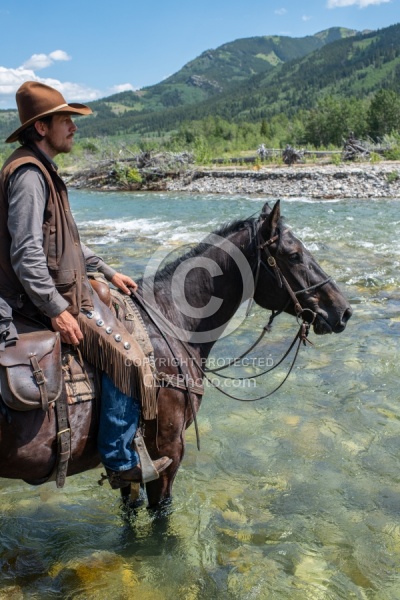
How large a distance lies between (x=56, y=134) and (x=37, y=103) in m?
0.19

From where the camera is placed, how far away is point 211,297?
12.7 ft

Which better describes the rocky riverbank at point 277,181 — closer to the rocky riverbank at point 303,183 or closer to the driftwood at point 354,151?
the rocky riverbank at point 303,183

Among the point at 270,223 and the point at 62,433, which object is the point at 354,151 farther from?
the point at 62,433

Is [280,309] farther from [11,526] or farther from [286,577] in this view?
[11,526]

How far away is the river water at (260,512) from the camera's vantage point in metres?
3.74

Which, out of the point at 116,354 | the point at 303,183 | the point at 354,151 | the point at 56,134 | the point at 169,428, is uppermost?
the point at 56,134

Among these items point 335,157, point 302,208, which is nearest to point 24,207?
point 302,208

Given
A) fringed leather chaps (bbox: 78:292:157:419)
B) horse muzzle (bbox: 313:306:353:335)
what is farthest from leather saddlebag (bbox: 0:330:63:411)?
horse muzzle (bbox: 313:306:353:335)

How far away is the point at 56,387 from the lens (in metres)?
2.93

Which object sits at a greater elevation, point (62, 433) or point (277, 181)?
point (62, 433)

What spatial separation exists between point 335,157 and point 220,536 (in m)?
36.1

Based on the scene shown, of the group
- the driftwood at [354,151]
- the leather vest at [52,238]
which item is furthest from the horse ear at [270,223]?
the driftwood at [354,151]

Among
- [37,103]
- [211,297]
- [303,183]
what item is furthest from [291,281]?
[303,183]

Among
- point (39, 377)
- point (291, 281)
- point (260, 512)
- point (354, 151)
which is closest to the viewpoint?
point (39, 377)
